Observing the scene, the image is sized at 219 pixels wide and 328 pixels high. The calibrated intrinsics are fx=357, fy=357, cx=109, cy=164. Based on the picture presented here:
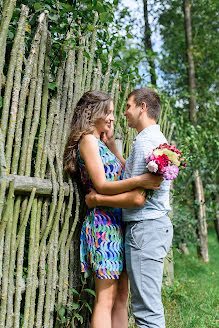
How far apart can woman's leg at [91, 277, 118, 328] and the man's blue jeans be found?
143mm

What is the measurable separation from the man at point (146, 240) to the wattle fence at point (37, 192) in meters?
0.39

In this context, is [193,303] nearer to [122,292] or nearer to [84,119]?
[122,292]

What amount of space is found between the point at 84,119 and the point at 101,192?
0.51 m

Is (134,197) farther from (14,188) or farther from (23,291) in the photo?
(23,291)

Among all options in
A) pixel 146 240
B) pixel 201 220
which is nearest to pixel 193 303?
pixel 146 240

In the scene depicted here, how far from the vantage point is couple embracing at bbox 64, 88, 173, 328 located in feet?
7.04

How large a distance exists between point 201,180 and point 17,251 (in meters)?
5.76

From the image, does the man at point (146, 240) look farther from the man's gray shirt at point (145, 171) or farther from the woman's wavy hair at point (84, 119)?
the woman's wavy hair at point (84, 119)

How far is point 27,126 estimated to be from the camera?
7.16 feet

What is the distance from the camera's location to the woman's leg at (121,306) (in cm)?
238

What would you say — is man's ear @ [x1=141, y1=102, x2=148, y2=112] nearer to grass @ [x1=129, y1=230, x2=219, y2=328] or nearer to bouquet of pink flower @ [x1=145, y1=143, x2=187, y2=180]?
bouquet of pink flower @ [x1=145, y1=143, x2=187, y2=180]

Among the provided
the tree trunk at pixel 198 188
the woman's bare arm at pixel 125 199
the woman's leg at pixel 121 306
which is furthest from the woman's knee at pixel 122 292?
the tree trunk at pixel 198 188

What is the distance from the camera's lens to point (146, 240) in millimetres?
2172

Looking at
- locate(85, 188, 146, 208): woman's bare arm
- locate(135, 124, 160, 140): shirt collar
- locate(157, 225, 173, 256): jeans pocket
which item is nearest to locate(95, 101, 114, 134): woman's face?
locate(135, 124, 160, 140): shirt collar
